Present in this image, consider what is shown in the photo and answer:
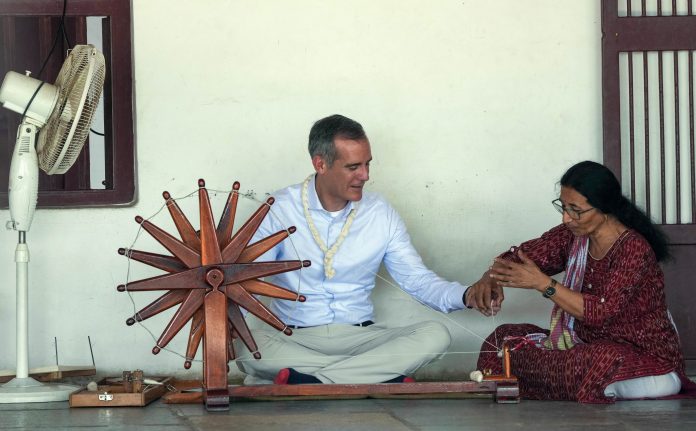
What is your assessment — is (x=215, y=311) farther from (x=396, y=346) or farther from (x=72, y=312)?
(x=72, y=312)

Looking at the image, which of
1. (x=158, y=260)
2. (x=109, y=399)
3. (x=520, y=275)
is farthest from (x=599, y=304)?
(x=109, y=399)

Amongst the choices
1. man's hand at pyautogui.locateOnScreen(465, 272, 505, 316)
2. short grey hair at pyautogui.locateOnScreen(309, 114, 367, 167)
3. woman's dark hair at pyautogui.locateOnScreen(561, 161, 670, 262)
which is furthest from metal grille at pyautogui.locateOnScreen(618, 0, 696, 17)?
man's hand at pyautogui.locateOnScreen(465, 272, 505, 316)

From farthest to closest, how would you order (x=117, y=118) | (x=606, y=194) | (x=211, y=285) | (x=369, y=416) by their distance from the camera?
1. (x=117, y=118)
2. (x=606, y=194)
3. (x=211, y=285)
4. (x=369, y=416)

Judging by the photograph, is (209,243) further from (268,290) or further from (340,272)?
(340,272)

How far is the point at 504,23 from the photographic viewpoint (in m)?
5.34

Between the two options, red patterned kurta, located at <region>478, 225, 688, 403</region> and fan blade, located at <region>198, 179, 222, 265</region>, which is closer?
fan blade, located at <region>198, 179, 222, 265</region>

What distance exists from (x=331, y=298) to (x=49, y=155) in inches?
52.2

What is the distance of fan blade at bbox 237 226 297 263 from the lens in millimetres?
4414

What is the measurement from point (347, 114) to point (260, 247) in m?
1.13

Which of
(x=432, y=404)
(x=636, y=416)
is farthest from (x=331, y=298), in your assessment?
(x=636, y=416)

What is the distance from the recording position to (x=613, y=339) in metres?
4.57

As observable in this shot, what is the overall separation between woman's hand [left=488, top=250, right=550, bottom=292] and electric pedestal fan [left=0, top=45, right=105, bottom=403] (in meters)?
1.75

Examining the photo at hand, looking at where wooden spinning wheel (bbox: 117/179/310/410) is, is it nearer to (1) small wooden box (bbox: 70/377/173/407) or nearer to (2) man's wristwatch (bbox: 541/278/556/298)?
(1) small wooden box (bbox: 70/377/173/407)

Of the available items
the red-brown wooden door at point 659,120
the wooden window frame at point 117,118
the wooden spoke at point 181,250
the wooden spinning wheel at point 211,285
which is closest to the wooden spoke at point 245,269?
the wooden spinning wheel at point 211,285
